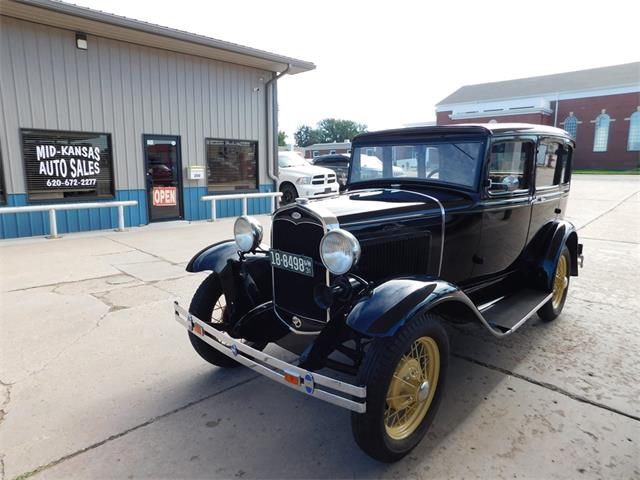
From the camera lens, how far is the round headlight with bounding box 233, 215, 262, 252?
3.01m

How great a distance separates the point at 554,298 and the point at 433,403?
7.73 feet

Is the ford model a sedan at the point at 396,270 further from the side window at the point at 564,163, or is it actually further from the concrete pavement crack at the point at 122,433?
the concrete pavement crack at the point at 122,433

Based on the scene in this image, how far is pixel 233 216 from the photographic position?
10.7 meters

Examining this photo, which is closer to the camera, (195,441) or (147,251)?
(195,441)

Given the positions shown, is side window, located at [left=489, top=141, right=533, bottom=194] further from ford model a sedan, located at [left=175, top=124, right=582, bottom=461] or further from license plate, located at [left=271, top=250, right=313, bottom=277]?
license plate, located at [left=271, top=250, right=313, bottom=277]

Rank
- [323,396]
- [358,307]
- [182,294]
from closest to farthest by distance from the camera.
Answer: [323,396]
[358,307]
[182,294]

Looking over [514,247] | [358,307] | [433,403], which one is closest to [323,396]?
[358,307]

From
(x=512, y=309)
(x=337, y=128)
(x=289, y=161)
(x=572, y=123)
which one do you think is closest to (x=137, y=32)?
(x=289, y=161)

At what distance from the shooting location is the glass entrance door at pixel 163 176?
9000 millimetres

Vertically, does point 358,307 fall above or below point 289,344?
above

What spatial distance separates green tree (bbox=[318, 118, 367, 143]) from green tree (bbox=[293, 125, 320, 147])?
1.37m

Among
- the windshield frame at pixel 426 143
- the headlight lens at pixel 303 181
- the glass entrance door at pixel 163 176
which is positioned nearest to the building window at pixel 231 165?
the glass entrance door at pixel 163 176

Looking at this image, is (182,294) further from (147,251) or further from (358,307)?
(358,307)

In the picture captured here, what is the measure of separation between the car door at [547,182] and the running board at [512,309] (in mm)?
624
